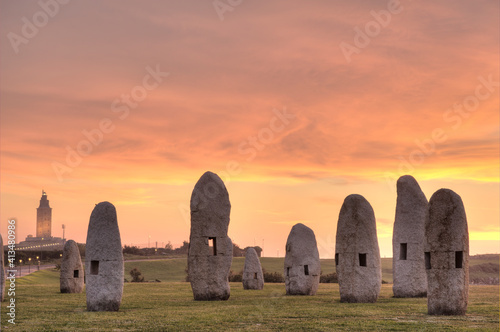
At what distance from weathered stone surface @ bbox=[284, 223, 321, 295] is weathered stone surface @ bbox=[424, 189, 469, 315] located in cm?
1182

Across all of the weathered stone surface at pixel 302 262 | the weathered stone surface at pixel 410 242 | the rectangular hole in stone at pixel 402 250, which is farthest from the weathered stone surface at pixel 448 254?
the weathered stone surface at pixel 302 262

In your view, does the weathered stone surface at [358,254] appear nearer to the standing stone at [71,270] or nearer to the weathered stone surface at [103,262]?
the weathered stone surface at [103,262]

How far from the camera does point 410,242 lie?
30203 millimetres

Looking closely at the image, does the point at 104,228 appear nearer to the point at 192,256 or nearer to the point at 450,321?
the point at 192,256

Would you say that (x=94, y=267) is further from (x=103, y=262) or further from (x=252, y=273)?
(x=252, y=273)

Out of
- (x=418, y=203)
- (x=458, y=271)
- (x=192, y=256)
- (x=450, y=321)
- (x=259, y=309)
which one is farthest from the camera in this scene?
(x=418, y=203)

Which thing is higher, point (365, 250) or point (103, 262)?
point (365, 250)

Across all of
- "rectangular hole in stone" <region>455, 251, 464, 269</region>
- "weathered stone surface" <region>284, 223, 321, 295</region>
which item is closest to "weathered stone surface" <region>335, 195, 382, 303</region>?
"weathered stone surface" <region>284, 223, 321, 295</region>

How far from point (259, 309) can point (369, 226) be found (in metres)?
6.33

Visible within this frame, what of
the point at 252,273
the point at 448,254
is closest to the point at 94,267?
the point at 448,254

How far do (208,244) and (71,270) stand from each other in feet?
34.4

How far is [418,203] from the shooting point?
3008 cm

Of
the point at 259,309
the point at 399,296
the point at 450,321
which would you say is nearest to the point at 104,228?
the point at 259,309

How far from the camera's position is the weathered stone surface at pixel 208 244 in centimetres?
2702
